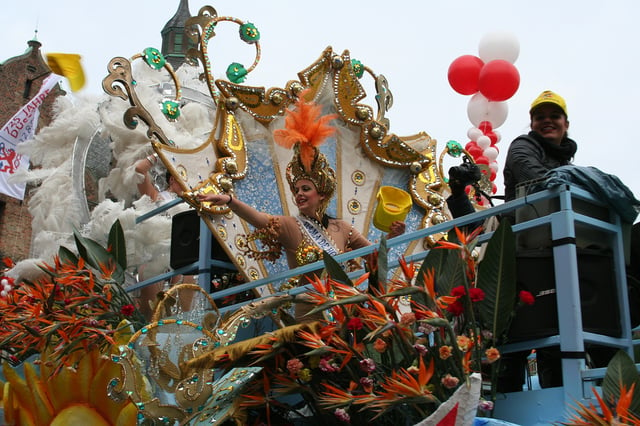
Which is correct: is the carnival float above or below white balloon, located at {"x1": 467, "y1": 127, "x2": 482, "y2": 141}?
below

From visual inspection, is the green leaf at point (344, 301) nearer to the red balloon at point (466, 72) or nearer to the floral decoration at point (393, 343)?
the floral decoration at point (393, 343)

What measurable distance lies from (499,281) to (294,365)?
2.74 feet

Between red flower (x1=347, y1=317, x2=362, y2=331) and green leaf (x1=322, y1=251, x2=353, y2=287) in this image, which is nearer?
red flower (x1=347, y1=317, x2=362, y2=331)

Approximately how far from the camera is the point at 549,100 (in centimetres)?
398

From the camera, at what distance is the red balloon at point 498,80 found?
8570 millimetres

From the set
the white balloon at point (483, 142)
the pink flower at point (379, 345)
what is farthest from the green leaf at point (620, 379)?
the white balloon at point (483, 142)

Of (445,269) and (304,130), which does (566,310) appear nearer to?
(445,269)

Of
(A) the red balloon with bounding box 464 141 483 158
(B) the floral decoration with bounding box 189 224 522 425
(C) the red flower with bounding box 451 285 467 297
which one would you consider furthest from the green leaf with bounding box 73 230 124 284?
(A) the red balloon with bounding box 464 141 483 158

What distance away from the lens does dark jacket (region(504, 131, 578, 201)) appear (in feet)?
12.2

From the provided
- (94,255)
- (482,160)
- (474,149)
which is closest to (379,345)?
(94,255)

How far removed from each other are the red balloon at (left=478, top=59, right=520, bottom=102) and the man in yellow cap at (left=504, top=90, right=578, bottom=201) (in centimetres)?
463

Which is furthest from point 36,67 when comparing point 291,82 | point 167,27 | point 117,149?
point 291,82

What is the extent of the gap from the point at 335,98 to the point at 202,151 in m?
1.21

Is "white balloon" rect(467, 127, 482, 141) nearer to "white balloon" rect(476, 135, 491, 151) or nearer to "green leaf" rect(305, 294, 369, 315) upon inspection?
"white balloon" rect(476, 135, 491, 151)
